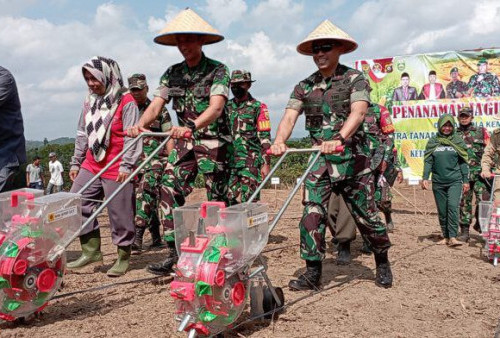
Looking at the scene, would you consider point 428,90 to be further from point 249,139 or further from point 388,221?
point 249,139

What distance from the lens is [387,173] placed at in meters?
8.49

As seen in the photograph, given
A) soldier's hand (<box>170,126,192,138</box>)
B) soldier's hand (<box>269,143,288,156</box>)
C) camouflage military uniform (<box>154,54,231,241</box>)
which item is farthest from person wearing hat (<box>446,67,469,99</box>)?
soldier's hand (<box>170,126,192,138</box>)

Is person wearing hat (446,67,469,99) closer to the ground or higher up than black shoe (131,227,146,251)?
higher up

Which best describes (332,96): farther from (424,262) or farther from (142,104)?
(142,104)

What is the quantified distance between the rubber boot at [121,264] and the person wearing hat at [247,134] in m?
2.13

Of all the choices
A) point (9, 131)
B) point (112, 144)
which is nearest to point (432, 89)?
point (112, 144)

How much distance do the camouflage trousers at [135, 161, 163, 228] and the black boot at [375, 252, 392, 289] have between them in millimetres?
3133

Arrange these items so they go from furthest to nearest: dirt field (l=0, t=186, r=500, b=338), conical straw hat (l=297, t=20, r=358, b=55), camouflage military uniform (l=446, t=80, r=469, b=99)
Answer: camouflage military uniform (l=446, t=80, r=469, b=99) < conical straw hat (l=297, t=20, r=358, b=55) < dirt field (l=0, t=186, r=500, b=338)

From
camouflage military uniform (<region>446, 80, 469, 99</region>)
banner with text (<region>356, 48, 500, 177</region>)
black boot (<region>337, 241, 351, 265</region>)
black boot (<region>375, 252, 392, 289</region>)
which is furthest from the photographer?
camouflage military uniform (<region>446, 80, 469, 99</region>)

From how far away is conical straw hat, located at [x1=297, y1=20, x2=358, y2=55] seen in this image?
14.8ft

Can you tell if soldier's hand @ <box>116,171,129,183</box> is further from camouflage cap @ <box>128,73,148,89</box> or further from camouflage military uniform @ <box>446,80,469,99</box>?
camouflage military uniform @ <box>446,80,469,99</box>

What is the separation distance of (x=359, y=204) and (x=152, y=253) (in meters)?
3.08

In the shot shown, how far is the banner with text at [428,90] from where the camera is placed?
39.5 ft

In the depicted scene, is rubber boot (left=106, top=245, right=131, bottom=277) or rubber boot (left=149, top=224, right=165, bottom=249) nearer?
rubber boot (left=106, top=245, right=131, bottom=277)
